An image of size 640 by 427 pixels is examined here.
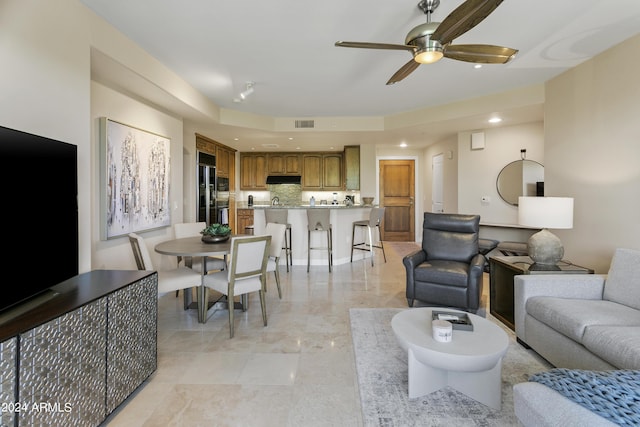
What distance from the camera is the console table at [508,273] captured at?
2605 millimetres

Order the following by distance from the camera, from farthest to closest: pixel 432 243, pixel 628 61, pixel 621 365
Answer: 1. pixel 432 243
2. pixel 628 61
3. pixel 621 365

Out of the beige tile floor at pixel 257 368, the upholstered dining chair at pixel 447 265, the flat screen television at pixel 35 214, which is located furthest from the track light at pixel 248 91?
the upholstered dining chair at pixel 447 265

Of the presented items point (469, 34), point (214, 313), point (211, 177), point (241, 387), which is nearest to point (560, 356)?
point (241, 387)

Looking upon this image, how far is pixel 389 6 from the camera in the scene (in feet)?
7.52

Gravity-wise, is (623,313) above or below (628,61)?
below

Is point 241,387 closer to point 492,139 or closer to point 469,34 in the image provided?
point 469,34

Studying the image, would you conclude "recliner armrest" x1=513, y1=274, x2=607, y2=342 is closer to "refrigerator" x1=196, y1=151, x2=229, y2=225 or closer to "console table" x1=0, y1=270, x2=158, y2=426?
"console table" x1=0, y1=270, x2=158, y2=426

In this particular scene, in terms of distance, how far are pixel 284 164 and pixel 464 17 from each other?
249 inches

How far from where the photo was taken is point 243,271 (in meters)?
2.77

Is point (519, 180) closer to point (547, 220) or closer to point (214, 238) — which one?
point (547, 220)

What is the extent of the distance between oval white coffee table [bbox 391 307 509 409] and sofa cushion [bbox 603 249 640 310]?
3.46ft

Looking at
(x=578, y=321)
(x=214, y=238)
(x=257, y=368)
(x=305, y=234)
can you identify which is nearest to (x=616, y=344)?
(x=578, y=321)

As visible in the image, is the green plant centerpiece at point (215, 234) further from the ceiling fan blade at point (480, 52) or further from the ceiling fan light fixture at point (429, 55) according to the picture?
the ceiling fan blade at point (480, 52)

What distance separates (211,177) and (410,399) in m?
5.28
